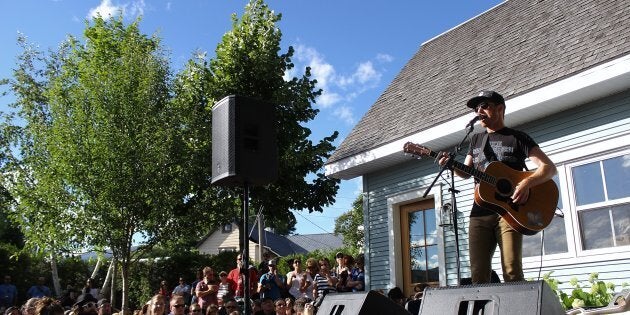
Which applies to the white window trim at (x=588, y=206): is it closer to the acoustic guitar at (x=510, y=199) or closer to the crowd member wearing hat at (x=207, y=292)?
the acoustic guitar at (x=510, y=199)

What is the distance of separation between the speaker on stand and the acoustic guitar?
190cm

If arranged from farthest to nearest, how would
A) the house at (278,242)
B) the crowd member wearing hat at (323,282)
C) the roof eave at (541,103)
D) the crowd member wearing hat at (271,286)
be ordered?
the house at (278,242) < the crowd member wearing hat at (271,286) < the crowd member wearing hat at (323,282) < the roof eave at (541,103)

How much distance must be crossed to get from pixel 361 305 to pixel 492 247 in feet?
4.61

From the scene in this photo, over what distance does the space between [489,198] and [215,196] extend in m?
9.48

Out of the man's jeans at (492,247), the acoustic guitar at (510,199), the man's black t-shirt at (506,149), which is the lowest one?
the man's jeans at (492,247)

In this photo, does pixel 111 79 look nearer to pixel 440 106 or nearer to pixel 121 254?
pixel 121 254

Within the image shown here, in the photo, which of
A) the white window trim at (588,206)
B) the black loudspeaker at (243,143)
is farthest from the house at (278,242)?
the black loudspeaker at (243,143)

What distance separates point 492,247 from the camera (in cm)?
390

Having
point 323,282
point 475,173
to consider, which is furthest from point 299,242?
point 475,173

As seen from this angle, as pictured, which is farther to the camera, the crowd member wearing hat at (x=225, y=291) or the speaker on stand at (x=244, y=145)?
the crowd member wearing hat at (x=225, y=291)

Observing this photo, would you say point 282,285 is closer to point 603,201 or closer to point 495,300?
point 603,201

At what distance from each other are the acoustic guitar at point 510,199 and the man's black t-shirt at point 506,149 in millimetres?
89

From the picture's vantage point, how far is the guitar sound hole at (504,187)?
12.8 ft

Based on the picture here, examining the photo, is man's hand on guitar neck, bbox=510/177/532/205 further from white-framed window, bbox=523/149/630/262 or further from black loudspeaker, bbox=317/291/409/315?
white-framed window, bbox=523/149/630/262
